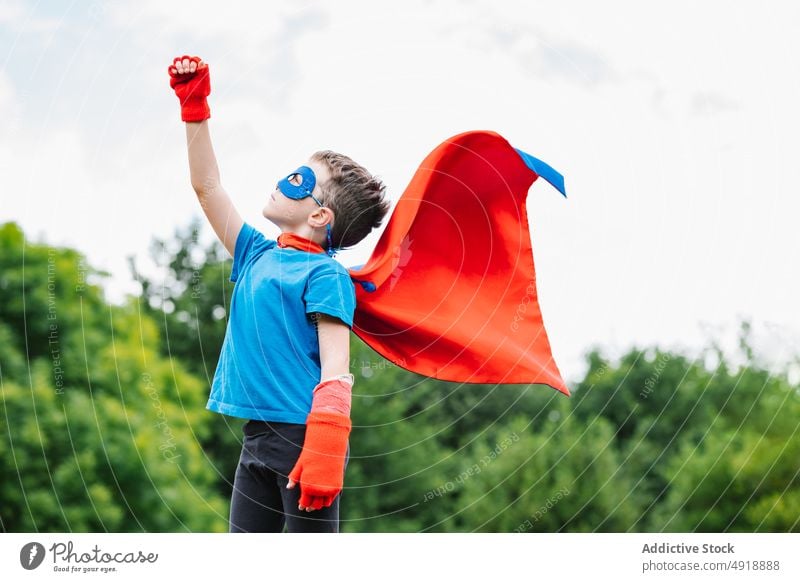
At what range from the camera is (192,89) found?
374 centimetres

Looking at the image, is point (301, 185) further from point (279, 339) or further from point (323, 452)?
point (323, 452)

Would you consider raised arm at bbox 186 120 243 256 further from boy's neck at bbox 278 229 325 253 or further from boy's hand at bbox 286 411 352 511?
boy's hand at bbox 286 411 352 511

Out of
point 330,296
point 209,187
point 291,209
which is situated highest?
point 209,187

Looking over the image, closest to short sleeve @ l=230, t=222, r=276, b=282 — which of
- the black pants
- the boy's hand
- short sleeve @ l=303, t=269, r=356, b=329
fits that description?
short sleeve @ l=303, t=269, r=356, b=329

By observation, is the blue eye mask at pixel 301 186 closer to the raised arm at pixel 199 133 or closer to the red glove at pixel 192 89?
the raised arm at pixel 199 133

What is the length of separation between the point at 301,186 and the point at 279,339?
654 mm

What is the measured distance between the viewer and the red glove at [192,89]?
374 cm

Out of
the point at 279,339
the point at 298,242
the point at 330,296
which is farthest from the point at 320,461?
the point at 298,242

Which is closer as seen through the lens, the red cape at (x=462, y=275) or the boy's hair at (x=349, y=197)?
the boy's hair at (x=349, y=197)

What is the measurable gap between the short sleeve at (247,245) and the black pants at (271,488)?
26.8 inches

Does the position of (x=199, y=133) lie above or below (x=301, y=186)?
above

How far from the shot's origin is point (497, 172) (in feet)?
14.1

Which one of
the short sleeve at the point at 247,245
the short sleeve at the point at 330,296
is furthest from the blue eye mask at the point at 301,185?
the short sleeve at the point at 330,296

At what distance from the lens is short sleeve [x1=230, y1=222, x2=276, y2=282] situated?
3902 millimetres
